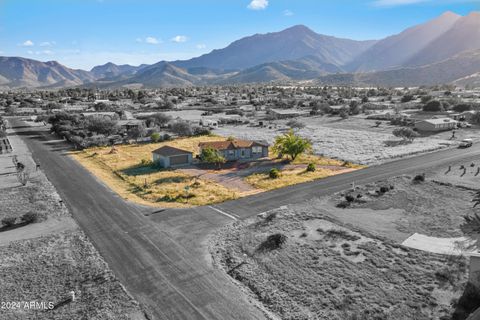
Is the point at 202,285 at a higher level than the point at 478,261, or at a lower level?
lower

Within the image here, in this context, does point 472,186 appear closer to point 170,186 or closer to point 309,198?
point 309,198

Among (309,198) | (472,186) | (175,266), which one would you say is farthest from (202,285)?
(472,186)

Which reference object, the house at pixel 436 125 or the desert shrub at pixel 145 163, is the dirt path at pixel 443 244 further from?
the house at pixel 436 125

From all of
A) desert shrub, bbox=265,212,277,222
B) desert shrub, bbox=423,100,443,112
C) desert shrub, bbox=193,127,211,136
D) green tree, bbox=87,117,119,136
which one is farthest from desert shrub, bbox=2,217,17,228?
desert shrub, bbox=423,100,443,112

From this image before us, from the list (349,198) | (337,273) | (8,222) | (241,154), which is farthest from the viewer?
(241,154)

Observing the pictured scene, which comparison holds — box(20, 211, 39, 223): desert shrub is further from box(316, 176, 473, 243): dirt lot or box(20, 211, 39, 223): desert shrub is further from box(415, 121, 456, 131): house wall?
box(415, 121, 456, 131): house wall

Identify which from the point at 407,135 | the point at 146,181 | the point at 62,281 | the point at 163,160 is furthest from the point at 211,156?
the point at 407,135

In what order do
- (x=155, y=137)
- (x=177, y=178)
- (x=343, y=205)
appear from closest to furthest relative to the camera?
(x=343, y=205), (x=177, y=178), (x=155, y=137)

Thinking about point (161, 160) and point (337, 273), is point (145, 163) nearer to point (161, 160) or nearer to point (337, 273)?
point (161, 160)
